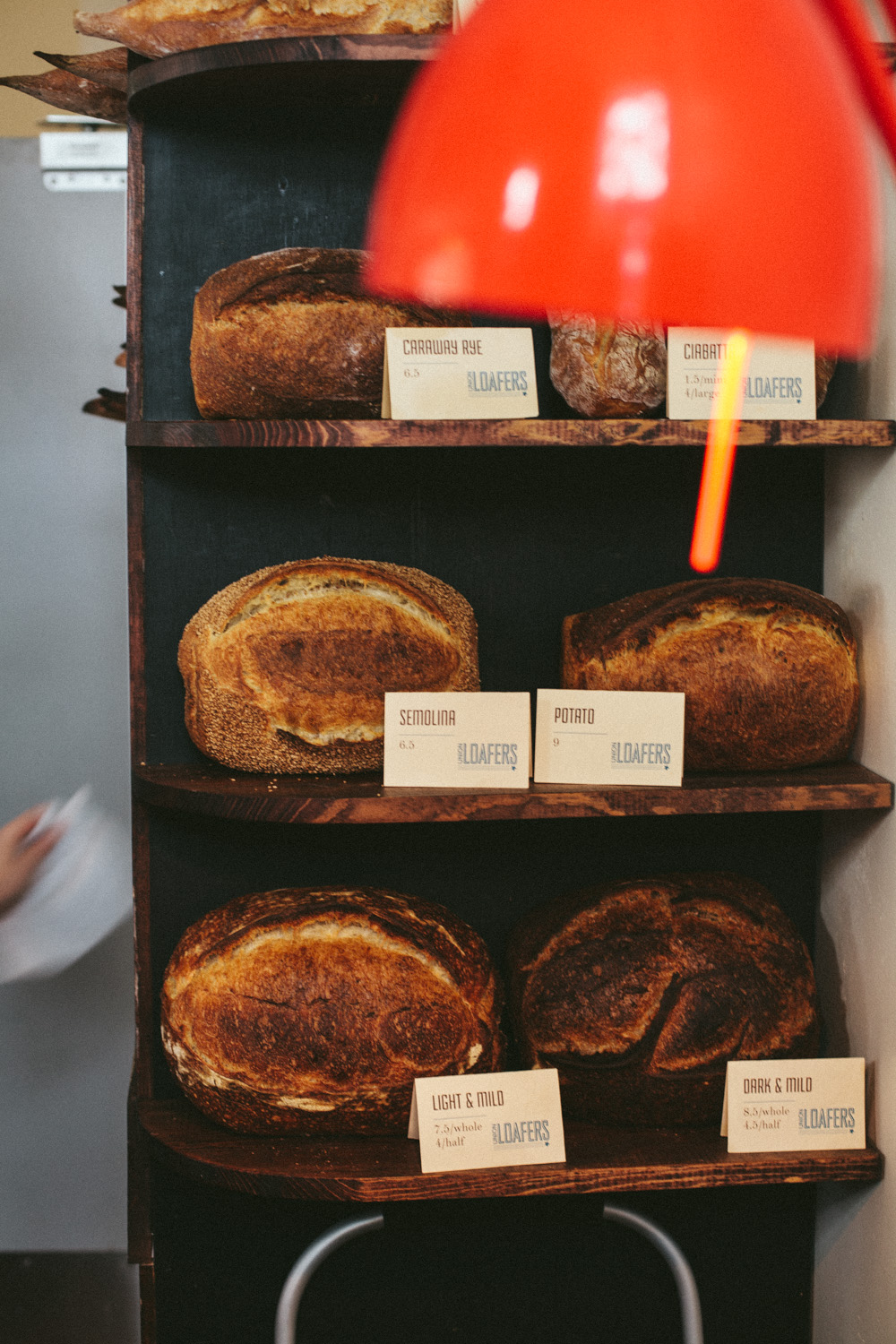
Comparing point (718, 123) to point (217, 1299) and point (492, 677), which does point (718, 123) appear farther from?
point (217, 1299)

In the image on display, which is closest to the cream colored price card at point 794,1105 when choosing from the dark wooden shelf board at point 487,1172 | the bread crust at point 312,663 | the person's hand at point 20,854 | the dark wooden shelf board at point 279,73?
the dark wooden shelf board at point 487,1172

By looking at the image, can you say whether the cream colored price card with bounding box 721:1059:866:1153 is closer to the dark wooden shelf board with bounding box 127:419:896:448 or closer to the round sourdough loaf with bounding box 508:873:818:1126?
the round sourdough loaf with bounding box 508:873:818:1126

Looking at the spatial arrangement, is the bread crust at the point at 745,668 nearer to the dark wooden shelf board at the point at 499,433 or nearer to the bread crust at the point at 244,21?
the dark wooden shelf board at the point at 499,433

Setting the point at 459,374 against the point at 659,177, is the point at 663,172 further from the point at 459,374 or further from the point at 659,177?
the point at 459,374

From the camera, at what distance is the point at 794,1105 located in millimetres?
1285

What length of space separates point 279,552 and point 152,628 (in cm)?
21

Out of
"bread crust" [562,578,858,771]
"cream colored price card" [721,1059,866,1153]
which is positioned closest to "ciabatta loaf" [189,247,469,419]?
"bread crust" [562,578,858,771]

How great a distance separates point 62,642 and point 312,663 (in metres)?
1.06

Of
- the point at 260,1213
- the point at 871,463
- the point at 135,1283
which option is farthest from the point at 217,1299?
the point at 871,463

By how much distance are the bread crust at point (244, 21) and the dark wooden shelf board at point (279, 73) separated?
0.03m

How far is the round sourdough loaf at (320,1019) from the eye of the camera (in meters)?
1.25

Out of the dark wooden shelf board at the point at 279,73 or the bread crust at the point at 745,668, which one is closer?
the dark wooden shelf board at the point at 279,73

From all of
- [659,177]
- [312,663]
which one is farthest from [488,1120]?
[659,177]

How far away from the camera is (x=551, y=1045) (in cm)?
130
